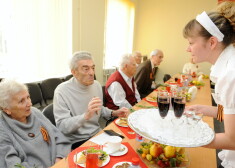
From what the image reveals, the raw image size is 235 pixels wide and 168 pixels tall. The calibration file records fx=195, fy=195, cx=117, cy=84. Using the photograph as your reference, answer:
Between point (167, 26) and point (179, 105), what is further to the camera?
point (167, 26)

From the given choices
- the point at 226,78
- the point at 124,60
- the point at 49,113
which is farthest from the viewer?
the point at 124,60

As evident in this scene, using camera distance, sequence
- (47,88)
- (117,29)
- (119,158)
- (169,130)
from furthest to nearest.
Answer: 1. (117,29)
2. (47,88)
3. (119,158)
4. (169,130)

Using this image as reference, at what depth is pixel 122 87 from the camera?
8.57 feet

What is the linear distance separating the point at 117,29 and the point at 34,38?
2929 mm

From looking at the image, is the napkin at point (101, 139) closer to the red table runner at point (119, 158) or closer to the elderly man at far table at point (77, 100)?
the red table runner at point (119, 158)

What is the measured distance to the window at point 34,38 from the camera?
2.61 m

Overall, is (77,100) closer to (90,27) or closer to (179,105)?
(179,105)

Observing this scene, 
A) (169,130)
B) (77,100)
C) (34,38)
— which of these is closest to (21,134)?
(77,100)

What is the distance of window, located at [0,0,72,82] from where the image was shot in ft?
8.55

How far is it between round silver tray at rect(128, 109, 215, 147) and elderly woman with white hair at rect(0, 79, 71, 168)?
76 centimetres

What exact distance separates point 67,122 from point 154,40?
5692 millimetres

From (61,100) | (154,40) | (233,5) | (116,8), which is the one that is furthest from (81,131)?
(154,40)

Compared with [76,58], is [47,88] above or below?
below

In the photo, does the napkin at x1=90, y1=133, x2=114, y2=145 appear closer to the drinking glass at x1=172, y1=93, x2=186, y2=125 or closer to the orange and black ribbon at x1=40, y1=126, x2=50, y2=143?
the orange and black ribbon at x1=40, y1=126, x2=50, y2=143
